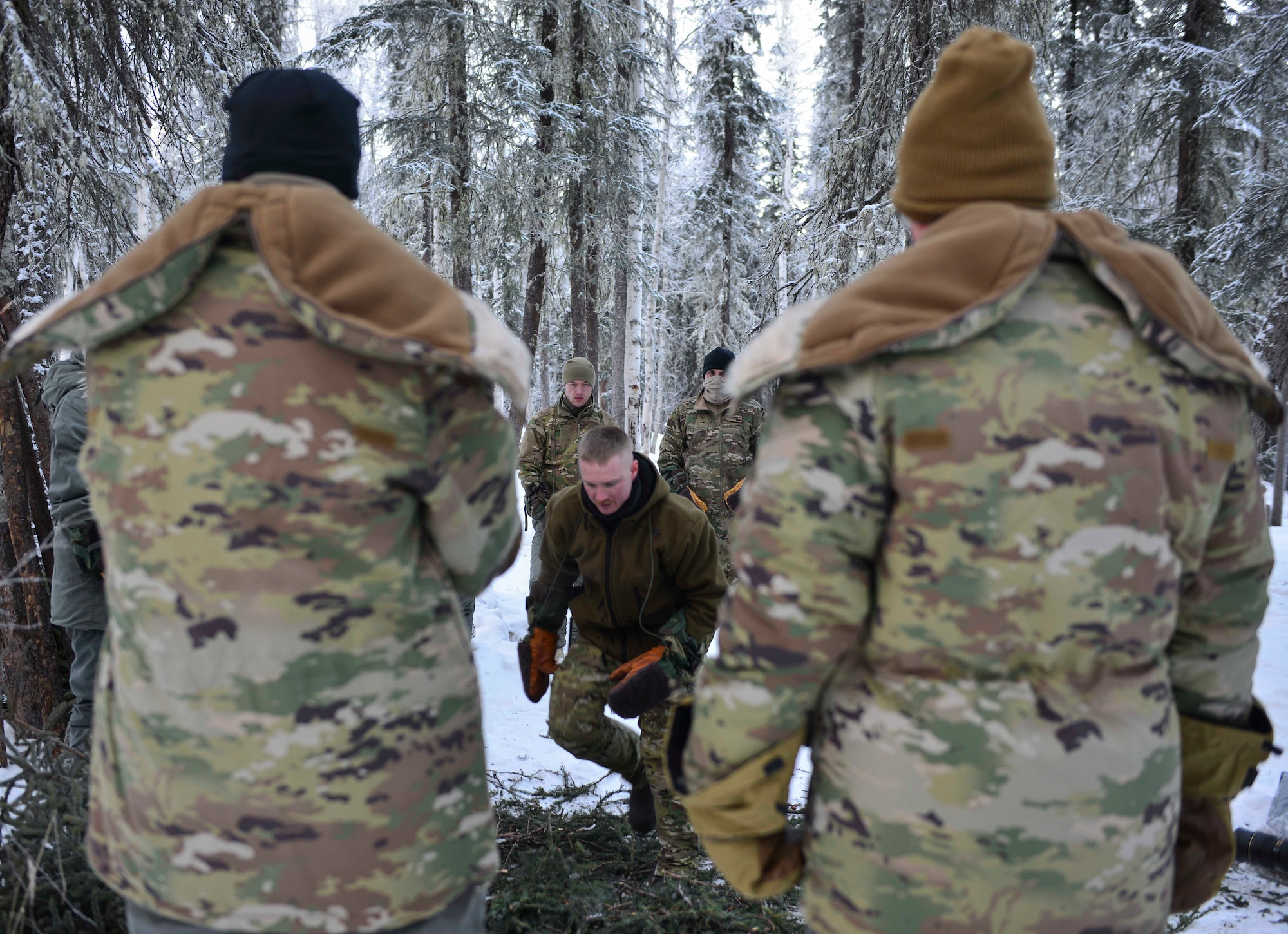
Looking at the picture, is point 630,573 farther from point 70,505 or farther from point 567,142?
point 567,142

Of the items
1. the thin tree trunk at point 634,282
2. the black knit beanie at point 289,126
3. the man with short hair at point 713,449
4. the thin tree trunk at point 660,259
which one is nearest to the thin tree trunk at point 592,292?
the thin tree trunk at point 634,282

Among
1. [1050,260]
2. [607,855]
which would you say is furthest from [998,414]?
[607,855]

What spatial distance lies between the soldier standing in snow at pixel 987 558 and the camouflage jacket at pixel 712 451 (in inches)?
220

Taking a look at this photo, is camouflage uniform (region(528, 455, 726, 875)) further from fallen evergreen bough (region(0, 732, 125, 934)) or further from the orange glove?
fallen evergreen bough (region(0, 732, 125, 934))

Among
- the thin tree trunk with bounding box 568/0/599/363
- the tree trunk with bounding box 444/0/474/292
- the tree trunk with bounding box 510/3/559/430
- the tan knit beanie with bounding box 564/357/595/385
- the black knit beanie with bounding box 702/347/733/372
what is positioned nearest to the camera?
the tan knit beanie with bounding box 564/357/595/385

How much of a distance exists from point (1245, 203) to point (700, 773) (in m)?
9.22

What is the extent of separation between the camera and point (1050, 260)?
1396 millimetres

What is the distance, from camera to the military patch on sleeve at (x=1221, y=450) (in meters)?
1.40

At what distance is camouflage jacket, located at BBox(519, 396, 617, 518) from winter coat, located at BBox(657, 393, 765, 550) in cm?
77

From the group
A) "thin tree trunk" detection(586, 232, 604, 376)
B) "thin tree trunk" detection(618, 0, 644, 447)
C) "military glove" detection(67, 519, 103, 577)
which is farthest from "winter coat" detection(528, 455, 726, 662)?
"thin tree trunk" detection(618, 0, 644, 447)

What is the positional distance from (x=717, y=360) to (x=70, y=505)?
504cm

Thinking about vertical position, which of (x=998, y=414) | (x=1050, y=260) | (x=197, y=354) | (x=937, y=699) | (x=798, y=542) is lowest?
(x=937, y=699)

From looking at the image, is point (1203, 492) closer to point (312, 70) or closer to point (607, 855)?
point (312, 70)

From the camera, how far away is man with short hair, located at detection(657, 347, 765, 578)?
7145mm
